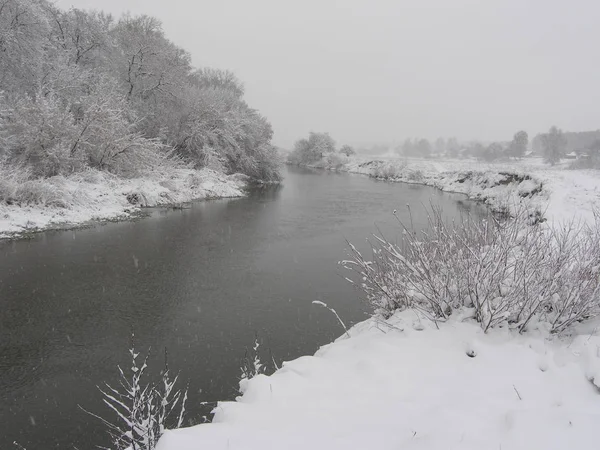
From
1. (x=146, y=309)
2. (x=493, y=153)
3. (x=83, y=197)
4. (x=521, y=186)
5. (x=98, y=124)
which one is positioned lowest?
(x=146, y=309)

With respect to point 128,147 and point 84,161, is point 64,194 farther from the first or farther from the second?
point 128,147

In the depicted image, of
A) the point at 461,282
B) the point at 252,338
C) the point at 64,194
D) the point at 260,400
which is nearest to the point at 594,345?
the point at 461,282

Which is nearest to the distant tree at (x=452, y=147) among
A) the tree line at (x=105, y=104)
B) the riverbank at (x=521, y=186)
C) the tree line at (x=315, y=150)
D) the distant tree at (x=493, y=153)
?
the distant tree at (x=493, y=153)

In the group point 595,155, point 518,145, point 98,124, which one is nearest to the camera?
point 98,124

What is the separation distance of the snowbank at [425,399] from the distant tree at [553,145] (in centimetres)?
7480

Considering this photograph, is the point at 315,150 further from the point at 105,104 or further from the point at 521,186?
the point at 105,104

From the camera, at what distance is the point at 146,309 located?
8000 mm

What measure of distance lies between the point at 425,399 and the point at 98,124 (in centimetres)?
2064

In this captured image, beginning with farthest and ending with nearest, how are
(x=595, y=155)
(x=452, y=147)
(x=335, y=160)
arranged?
(x=452, y=147)
(x=335, y=160)
(x=595, y=155)

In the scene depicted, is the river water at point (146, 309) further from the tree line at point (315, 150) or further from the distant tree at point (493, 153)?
the distant tree at point (493, 153)

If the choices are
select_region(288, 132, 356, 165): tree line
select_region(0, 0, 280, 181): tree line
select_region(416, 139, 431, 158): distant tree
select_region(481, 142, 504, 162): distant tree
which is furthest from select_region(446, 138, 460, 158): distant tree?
select_region(0, 0, 280, 181): tree line

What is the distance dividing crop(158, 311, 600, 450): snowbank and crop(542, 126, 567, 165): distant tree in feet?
245

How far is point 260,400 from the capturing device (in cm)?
332

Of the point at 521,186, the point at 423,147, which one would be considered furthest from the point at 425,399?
the point at 423,147
